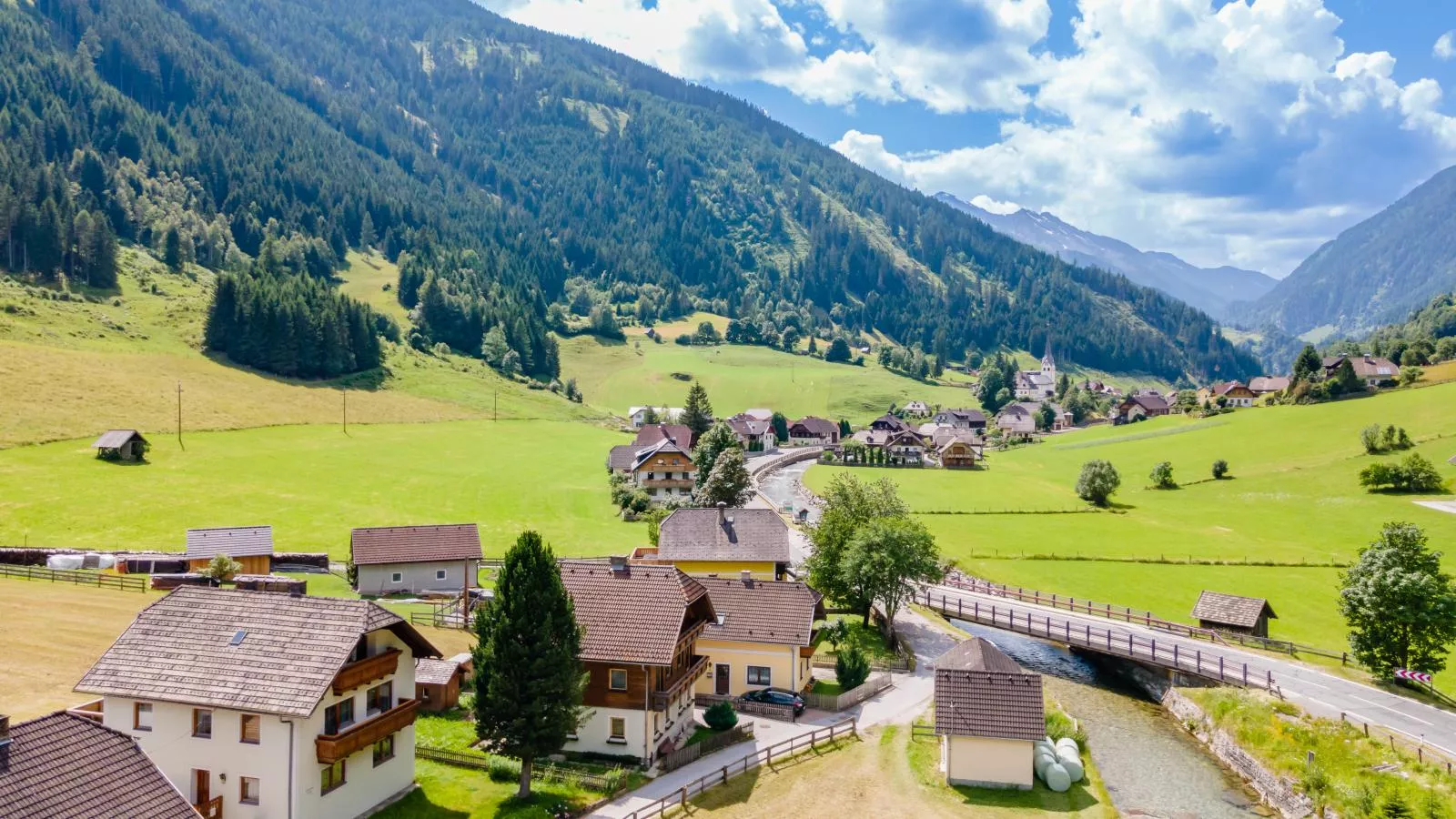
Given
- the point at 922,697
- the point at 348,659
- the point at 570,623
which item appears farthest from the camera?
the point at 922,697

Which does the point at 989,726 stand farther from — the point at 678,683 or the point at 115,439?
the point at 115,439

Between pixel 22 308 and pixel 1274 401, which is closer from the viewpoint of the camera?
pixel 22 308

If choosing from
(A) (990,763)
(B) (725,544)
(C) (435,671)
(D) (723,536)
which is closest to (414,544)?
(D) (723,536)

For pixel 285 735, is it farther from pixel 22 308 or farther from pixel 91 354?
pixel 22 308

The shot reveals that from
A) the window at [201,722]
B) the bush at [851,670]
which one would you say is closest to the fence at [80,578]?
the window at [201,722]

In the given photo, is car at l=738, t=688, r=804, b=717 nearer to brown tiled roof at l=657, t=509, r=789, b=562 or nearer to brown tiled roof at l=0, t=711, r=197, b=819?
brown tiled roof at l=657, t=509, r=789, b=562

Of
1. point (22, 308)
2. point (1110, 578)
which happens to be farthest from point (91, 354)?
point (1110, 578)
